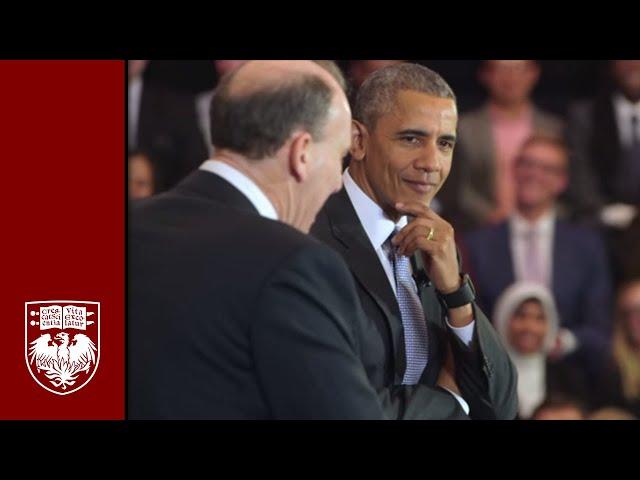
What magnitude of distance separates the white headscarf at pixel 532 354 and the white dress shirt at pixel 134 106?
3.40ft

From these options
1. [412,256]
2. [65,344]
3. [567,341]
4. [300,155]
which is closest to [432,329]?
[412,256]

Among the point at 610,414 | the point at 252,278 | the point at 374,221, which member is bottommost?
the point at 610,414

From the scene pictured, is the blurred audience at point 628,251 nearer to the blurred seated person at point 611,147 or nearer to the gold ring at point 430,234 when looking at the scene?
the blurred seated person at point 611,147

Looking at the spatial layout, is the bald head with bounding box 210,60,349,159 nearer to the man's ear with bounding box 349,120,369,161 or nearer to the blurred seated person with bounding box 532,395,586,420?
the man's ear with bounding box 349,120,369,161

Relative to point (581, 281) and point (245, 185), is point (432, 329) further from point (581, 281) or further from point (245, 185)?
point (245, 185)

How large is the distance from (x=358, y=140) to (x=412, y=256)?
312 millimetres

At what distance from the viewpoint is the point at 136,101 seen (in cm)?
275

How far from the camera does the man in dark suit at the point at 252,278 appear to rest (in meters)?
1.66

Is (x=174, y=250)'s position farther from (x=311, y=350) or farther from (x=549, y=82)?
(x=549, y=82)

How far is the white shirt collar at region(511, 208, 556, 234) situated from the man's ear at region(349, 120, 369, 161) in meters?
0.54

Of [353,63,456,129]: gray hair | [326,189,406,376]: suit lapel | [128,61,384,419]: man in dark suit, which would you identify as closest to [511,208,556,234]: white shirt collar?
[353,63,456,129]: gray hair

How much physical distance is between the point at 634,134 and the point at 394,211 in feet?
2.67

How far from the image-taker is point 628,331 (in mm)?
2881

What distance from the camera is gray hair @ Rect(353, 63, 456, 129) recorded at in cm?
261
